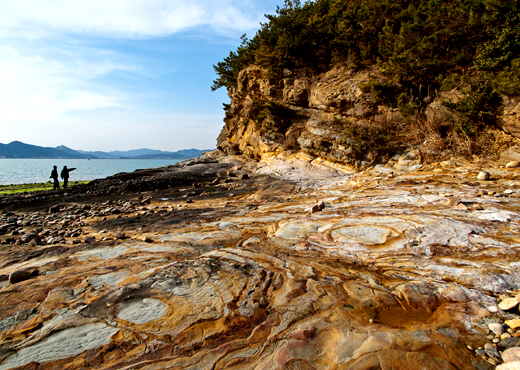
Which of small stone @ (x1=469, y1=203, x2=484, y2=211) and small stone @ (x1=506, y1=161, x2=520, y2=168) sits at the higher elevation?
small stone @ (x1=506, y1=161, x2=520, y2=168)

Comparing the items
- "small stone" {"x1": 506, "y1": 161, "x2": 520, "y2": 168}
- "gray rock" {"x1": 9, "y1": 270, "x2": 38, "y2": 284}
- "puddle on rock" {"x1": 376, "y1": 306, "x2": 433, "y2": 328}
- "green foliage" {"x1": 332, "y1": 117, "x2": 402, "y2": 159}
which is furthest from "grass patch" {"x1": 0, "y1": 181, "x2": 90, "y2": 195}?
"small stone" {"x1": 506, "y1": 161, "x2": 520, "y2": 168}

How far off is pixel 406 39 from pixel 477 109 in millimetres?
4573

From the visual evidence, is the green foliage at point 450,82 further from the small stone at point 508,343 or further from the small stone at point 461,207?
the small stone at point 508,343

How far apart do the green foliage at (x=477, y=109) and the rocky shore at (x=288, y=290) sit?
339 centimetres

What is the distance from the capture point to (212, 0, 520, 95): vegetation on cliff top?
341 inches

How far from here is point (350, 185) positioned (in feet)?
32.6

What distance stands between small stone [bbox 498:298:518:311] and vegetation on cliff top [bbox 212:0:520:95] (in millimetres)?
8206

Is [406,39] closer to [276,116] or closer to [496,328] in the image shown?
[276,116]

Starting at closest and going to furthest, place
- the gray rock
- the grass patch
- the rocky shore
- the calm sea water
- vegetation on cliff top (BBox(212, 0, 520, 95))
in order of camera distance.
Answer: the rocky shore → the gray rock → vegetation on cliff top (BBox(212, 0, 520, 95)) → the grass patch → the calm sea water

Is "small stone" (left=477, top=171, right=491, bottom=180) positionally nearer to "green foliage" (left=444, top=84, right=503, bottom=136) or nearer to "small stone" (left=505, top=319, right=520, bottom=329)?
"green foliage" (left=444, top=84, right=503, bottom=136)

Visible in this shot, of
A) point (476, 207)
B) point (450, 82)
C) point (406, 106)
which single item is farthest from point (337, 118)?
point (476, 207)

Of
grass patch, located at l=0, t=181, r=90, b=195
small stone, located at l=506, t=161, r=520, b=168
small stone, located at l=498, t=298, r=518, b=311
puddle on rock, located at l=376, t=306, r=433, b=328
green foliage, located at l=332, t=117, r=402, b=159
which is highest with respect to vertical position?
green foliage, located at l=332, t=117, r=402, b=159

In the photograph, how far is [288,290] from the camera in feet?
10.5

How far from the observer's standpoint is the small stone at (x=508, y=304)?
2.51 meters
